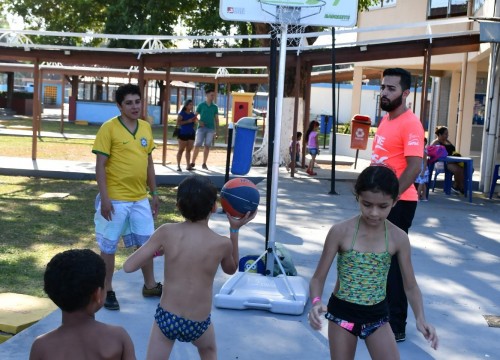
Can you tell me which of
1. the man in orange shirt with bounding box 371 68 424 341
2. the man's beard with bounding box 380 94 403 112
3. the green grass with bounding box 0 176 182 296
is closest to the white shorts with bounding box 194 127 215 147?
the green grass with bounding box 0 176 182 296

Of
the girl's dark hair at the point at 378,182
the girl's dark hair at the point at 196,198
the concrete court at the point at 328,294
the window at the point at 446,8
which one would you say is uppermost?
the window at the point at 446,8

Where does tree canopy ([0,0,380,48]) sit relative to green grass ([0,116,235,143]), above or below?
above

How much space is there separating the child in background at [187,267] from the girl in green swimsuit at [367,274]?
21.6 inches

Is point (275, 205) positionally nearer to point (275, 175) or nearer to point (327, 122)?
point (275, 175)

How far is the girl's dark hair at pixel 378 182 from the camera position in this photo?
3742 millimetres

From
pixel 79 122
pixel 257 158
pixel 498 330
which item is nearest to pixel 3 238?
pixel 498 330

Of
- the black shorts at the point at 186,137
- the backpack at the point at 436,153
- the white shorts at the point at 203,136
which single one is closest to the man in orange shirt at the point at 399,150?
the backpack at the point at 436,153

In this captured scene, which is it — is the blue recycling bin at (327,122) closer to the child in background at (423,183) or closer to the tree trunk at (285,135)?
the tree trunk at (285,135)

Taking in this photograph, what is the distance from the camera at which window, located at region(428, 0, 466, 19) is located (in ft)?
69.3

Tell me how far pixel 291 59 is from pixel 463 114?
20.6 feet

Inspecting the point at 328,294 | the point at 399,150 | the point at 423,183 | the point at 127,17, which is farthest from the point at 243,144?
the point at 127,17

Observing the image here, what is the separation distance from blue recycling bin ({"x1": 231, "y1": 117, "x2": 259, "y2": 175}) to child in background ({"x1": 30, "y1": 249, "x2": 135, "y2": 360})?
9.34m

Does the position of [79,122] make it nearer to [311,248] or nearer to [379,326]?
[311,248]

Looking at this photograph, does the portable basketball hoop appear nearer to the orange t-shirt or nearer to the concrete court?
the concrete court
